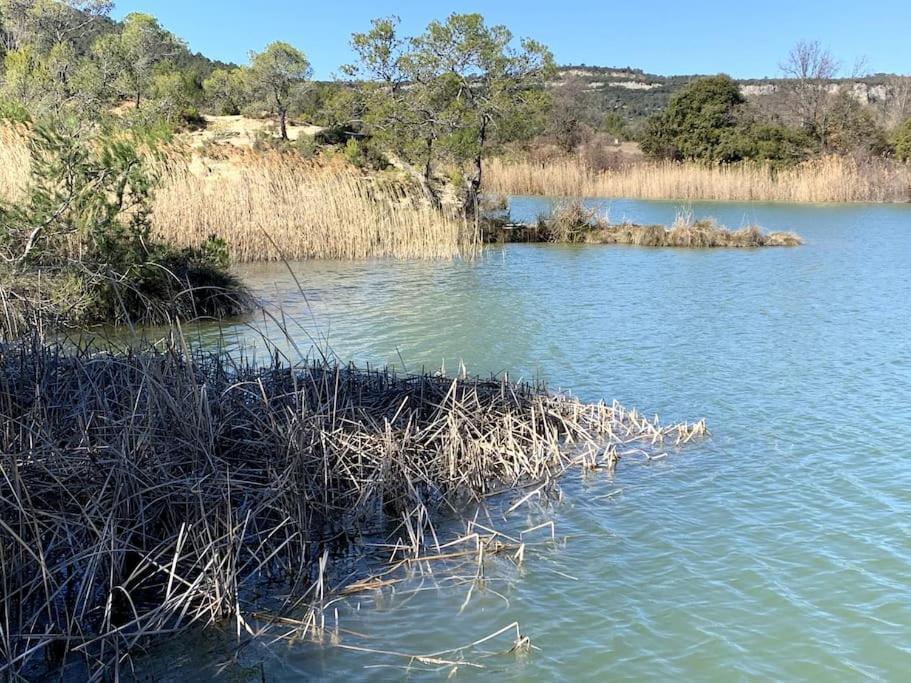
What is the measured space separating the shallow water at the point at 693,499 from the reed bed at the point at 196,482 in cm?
36

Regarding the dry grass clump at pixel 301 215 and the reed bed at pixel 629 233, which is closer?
the dry grass clump at pixel 301 215

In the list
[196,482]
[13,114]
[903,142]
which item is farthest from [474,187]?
[903,142]

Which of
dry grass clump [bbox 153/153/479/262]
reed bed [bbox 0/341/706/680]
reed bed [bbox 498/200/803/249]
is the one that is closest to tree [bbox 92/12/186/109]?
reed bed [bbox 498/200/803/249]

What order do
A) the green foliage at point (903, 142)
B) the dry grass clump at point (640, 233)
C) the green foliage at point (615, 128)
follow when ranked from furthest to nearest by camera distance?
the green foliage at point (615, 128), the green foliage at point (903, 142), the dry grass clump at point (640, 233)

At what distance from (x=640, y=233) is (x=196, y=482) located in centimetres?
2024

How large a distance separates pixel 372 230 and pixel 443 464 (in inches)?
530

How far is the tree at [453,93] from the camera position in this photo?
2306 cm

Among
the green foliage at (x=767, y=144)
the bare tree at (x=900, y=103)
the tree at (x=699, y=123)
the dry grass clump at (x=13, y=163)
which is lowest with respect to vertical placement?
the dry grass clump at (x=13, y=163)

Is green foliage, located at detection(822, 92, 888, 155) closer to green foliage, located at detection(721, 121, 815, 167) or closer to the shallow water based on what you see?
green foliage, located at detection(721, 121, 815, 167)

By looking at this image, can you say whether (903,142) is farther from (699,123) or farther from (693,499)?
(693,499)

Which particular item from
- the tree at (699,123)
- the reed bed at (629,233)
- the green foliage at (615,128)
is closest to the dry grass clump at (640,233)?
the reed bed at (629,233)

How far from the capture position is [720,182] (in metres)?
34.9

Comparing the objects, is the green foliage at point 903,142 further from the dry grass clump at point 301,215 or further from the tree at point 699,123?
the dry grass clump at point 301,215

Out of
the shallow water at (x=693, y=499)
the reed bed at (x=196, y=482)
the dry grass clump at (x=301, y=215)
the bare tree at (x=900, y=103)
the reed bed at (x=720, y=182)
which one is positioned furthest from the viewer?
the bare tree at (x=900, y=103)
